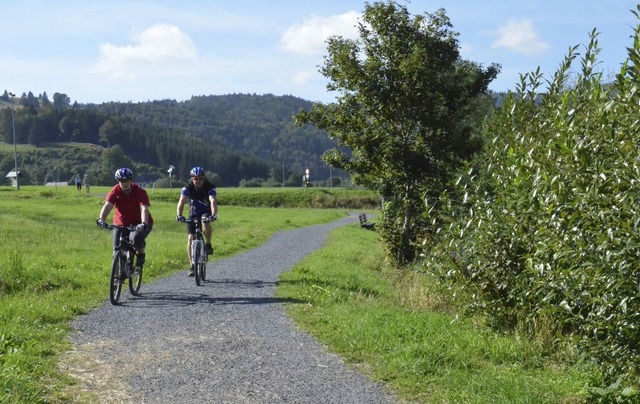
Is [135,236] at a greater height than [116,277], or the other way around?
[135,236]

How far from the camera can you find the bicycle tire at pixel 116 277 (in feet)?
34.0

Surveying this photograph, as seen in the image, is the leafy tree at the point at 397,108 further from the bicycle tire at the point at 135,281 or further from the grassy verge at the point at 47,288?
the bicycle tire at the point at 135,281

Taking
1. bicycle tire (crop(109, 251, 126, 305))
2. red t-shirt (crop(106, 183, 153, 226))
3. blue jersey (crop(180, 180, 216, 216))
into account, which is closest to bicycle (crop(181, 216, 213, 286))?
blue jersey (crop(180, 180, 216, 216))

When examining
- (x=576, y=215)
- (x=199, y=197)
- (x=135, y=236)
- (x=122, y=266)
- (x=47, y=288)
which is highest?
(x=576, y=215)

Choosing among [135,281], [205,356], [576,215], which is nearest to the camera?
[576,215]

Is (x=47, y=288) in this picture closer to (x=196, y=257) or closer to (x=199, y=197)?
A: (x=196, y=257)

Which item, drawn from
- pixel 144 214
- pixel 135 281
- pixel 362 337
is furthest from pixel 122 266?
pixel 362 337

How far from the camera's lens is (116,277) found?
34.4 feet

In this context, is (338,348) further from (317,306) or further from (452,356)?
(317,306)

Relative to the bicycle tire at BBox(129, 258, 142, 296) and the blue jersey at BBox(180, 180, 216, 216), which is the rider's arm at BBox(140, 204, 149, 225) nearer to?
the bicycle tire at BBox(129, 258, 142, 296)

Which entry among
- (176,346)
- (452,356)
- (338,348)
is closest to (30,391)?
(176,346)

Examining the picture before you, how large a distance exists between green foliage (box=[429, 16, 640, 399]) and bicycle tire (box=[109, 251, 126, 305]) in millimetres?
5263

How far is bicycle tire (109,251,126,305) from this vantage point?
34.0 ft

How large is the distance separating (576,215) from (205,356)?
401 cm
